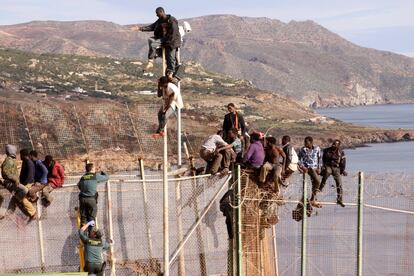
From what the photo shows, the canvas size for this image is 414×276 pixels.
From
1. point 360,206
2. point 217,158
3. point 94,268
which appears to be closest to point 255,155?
point 217,158

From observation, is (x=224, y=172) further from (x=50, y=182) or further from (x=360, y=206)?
(x=50, y=182)

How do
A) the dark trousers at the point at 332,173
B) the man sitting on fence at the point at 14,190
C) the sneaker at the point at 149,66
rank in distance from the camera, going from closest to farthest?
1. the sneaker at the point at 149,66
2. the man sitting on fence at the point at 14,190
3. the dark trousers at the point at 332,173

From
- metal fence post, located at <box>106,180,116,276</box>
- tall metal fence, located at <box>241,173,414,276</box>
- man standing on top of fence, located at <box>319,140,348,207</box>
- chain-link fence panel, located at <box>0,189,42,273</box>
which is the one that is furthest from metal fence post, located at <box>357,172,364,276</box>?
chain-link fence panel, located at <box>0,189,42,273</box>

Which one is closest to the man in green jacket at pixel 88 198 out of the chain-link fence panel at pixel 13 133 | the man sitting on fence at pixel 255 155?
the man sitting on fence at pixel 255 155

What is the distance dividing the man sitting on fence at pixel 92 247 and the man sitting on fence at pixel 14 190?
3.08ft

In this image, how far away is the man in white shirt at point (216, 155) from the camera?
16406 mm

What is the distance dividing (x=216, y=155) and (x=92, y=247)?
2837mm


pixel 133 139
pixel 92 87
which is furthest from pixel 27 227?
pixel 92 87

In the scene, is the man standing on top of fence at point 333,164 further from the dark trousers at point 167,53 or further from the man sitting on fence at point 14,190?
the man sitting on fence at point 14,190

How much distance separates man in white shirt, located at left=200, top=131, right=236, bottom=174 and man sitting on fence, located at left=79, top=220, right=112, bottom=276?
247cm

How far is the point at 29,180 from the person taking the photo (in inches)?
637

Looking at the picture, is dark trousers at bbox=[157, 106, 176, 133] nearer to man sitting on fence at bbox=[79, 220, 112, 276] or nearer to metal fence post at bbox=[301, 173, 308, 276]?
man sitting on fence at bbox=[79, 220, 112, 276]

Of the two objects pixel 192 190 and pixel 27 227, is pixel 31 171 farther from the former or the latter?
pixel 192 190

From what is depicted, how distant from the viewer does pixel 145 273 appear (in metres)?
15.6
